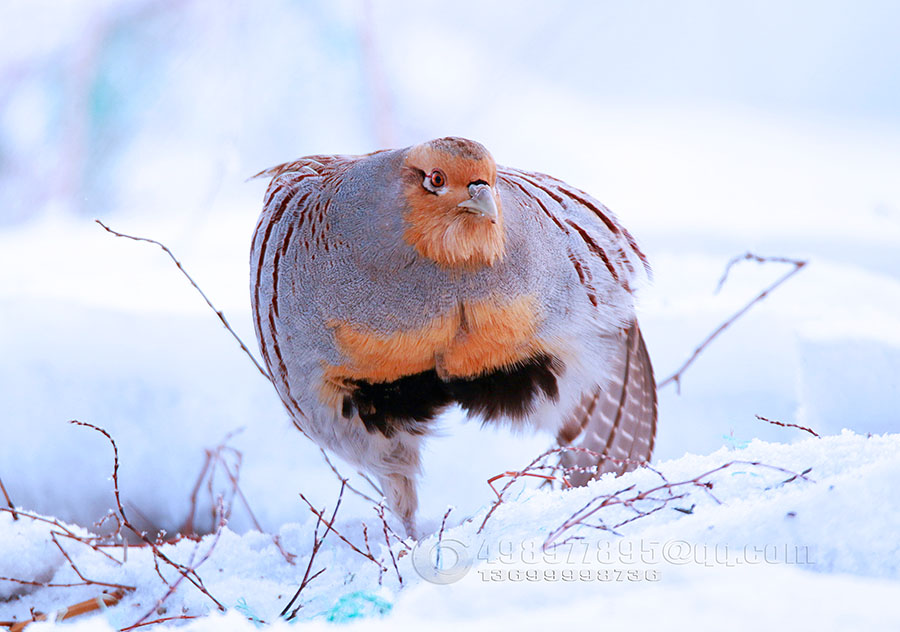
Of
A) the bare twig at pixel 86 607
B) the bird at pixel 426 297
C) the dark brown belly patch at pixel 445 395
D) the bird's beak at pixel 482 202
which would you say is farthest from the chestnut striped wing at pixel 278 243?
the bare twig at pixel 86 607

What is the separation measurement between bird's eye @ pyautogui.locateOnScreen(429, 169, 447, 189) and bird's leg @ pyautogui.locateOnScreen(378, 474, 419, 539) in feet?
2.04

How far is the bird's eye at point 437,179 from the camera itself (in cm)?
105

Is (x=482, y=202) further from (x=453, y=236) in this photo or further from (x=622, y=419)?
(x=622, y=419)

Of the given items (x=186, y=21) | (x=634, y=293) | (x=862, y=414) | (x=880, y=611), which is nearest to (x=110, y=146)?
(x=186, y=21)

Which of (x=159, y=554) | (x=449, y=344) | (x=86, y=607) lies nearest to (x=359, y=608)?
(x=159, y=554)

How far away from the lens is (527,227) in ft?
3.84

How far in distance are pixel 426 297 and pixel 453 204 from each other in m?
0.14

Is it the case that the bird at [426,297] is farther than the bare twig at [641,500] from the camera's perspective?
Yes

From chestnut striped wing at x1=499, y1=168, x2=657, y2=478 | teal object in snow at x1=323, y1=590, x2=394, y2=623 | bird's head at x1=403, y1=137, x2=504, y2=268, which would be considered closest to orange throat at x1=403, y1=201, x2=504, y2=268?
bird's head at x1=403, y1=137, x2=504, y2=268

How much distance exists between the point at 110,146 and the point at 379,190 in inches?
96.8

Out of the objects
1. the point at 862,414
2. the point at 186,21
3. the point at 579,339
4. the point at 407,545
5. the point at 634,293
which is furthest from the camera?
the point at 186,21

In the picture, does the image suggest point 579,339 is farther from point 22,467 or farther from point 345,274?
point 22,467

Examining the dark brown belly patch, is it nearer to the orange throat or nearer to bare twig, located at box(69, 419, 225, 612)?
the orange throat

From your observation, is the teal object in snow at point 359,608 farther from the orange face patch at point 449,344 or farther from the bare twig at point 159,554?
the orange face patch at point 449,344
